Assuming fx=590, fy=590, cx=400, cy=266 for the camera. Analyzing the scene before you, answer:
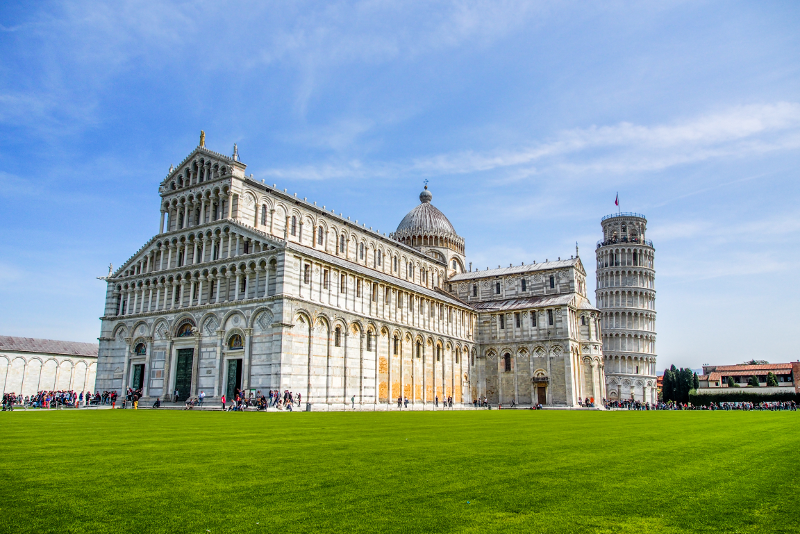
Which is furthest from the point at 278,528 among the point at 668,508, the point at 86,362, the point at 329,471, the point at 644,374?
the point at 644,374

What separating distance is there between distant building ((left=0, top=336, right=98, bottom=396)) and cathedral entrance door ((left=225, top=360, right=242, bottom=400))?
36113 millimetres

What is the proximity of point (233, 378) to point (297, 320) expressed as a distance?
20.8 feet

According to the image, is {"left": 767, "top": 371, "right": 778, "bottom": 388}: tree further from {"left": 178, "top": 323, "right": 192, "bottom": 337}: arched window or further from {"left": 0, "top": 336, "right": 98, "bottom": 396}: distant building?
{"left": 0, "top": 336, "right": 98, "bottom": 396}: distant building

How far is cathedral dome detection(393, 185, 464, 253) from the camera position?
2958 inches

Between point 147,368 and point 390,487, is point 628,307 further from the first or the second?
point 390,487

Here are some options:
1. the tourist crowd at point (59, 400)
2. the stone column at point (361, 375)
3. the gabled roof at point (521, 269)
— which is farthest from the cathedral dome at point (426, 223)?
the tourist crowd at point (59, 400)

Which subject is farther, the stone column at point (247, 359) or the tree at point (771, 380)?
the tree at point (771, 380)

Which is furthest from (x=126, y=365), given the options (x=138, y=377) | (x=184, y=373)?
(x=184, y=373)

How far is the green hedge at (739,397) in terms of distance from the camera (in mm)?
76250

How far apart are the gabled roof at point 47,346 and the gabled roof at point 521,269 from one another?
46.7 m

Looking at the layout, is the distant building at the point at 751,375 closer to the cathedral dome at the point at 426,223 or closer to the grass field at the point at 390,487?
the cathedral dome at the point at 426,223

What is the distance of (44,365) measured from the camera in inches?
2662

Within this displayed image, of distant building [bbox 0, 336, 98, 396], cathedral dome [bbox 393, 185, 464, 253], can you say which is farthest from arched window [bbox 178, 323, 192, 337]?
cathedral dome [bbox 393, 185, 464, 253]

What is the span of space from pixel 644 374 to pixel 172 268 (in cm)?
7356
